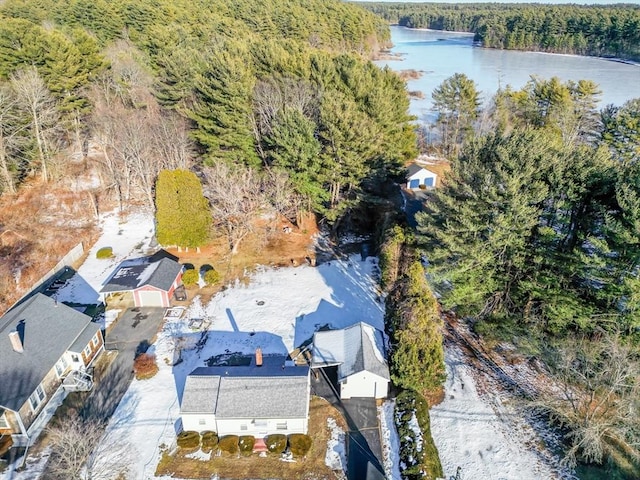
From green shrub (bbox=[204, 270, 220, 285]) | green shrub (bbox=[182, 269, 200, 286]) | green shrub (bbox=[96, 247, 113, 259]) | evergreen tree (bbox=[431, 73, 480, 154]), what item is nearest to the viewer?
green shrub (bbox=[182, 269, 200, 286])

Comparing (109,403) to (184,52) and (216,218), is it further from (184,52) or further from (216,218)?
(184,52)

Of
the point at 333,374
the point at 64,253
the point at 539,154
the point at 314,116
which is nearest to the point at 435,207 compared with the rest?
the point at 539,154

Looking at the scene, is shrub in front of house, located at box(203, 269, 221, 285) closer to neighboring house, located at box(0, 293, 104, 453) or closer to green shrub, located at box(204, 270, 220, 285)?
green shrub, located at box(204, 270, 220, 285)

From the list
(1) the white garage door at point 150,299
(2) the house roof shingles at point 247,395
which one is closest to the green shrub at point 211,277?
(1) the white garage door at point 150,299

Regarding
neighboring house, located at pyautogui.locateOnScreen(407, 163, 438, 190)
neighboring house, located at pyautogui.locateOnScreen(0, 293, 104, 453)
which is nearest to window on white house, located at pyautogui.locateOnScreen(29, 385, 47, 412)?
neighboring house, located at pyautogui.locateOnScreen(0, 293, 104, 453)

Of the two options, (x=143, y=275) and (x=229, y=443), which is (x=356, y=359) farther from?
(x=143, y=275)

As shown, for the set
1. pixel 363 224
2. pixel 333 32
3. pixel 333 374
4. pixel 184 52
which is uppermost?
pixel 333 32
